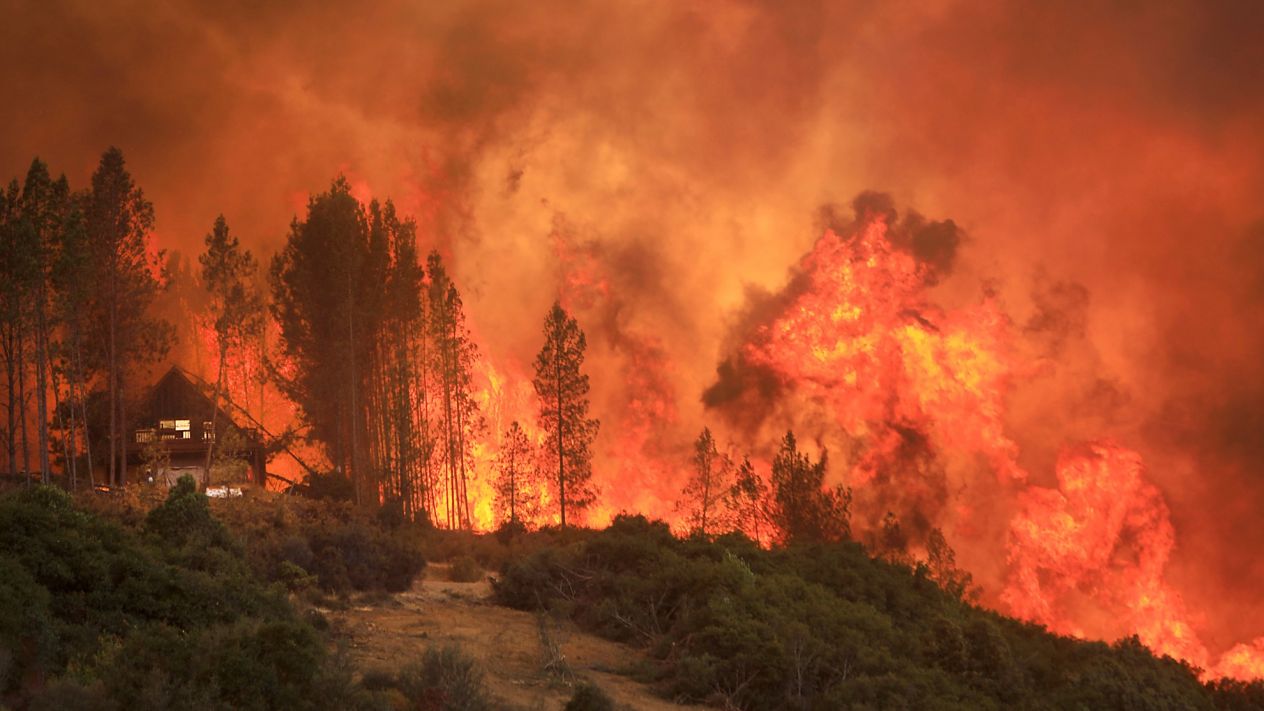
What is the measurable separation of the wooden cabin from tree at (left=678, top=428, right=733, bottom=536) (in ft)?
69.5

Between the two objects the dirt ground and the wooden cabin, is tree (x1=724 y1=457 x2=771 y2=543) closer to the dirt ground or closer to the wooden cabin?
the dirt ground

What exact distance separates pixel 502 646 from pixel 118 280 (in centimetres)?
2753

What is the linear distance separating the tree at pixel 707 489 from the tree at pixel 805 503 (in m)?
4.38

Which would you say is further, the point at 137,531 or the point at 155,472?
the point at 155,472

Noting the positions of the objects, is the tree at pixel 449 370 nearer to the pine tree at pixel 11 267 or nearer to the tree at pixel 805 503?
the tree at pixel 805 503

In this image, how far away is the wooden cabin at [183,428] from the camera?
50.4m

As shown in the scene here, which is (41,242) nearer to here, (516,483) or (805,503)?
(516,483)

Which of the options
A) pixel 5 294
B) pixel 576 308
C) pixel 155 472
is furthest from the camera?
pixel 576 308

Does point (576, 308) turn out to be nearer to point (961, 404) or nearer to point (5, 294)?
point (961, 404)

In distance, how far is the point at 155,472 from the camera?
41.5 m

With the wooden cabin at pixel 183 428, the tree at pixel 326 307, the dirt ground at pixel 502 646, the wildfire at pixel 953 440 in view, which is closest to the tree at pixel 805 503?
the wildfire at pixel 953 440

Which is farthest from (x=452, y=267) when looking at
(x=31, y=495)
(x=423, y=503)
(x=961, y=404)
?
(x=31, y=495)

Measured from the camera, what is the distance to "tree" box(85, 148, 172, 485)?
4003 centimetres

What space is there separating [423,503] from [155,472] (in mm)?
14347
